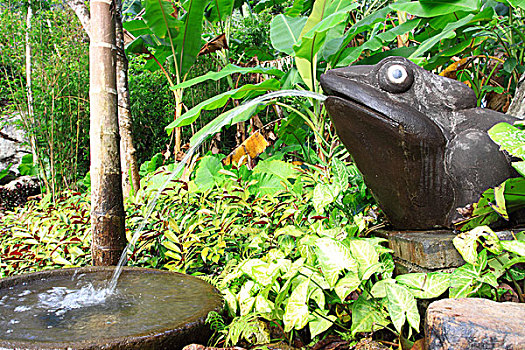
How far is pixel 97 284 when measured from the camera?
6.41 feet

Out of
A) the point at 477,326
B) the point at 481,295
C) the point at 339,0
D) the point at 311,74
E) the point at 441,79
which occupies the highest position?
the point at 339,0

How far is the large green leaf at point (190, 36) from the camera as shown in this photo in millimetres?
4105

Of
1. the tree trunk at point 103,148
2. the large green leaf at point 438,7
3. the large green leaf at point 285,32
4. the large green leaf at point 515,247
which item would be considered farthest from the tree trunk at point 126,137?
the large green leaf at point 515,247

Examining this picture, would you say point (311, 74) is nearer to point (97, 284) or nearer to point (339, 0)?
point (339, 0)

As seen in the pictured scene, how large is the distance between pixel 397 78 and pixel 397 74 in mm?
16

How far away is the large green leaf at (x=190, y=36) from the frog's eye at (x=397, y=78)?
3.07 metres

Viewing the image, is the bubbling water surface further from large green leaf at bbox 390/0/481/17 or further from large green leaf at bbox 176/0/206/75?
large green leaf at bbox 176/0/206/75

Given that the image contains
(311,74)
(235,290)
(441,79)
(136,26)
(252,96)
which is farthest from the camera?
(136,26)

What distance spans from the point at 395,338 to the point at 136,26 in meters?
4.44

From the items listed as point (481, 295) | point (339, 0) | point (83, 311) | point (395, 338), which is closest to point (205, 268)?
point (83, 311)

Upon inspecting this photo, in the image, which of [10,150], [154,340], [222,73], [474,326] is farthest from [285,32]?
[10,150]

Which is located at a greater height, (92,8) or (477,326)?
(92,8)

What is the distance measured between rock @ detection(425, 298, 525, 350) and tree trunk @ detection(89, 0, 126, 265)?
176 centimetres

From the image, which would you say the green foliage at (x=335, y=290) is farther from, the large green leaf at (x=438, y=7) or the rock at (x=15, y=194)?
the rock at (x=15, y=194)
